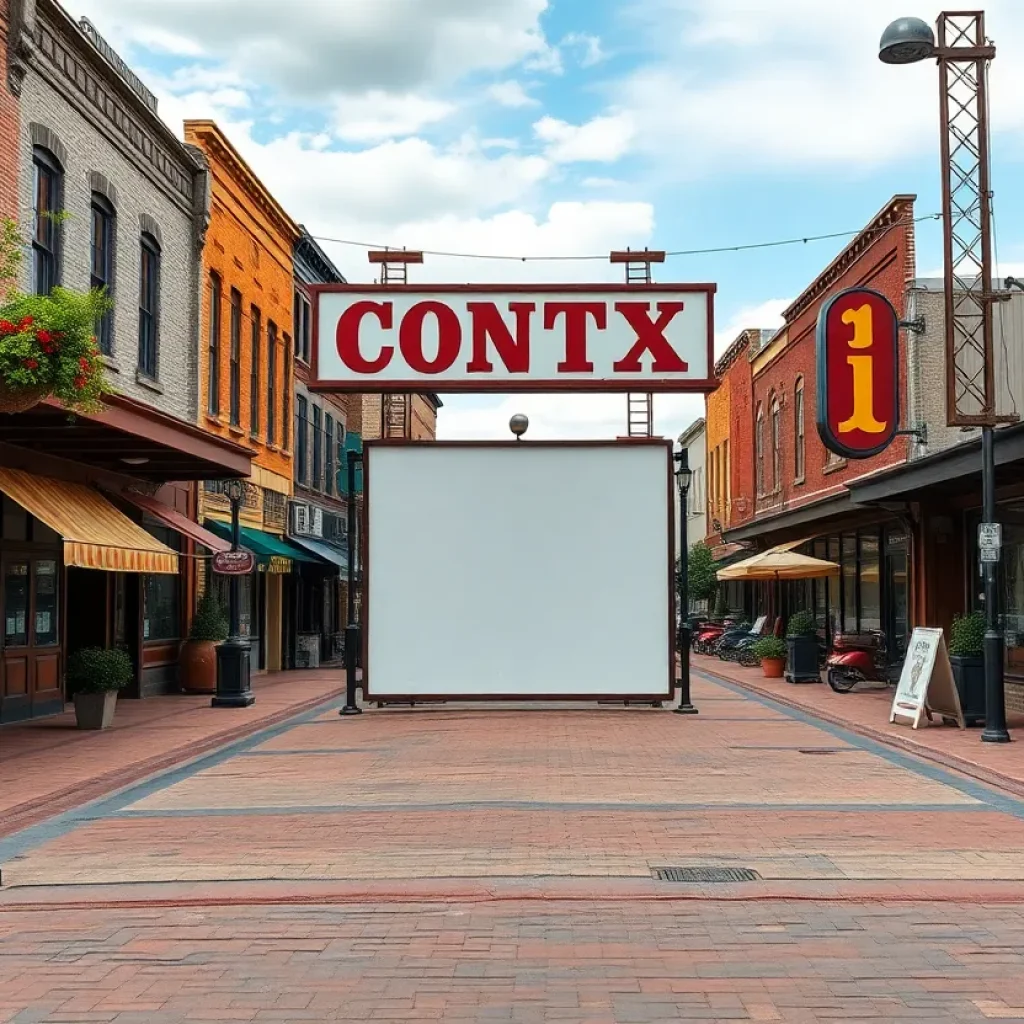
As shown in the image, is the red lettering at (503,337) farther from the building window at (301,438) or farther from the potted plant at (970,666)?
the building window at (301,438)

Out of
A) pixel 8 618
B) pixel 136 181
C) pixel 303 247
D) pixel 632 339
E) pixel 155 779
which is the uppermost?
pixel 303 247

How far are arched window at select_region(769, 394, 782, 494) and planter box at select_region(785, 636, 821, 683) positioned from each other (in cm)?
1268

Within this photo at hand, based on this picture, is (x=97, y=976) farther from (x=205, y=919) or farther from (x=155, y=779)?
(x=155, y=779)

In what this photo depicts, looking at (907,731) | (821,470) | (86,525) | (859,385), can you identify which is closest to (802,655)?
(859,385)

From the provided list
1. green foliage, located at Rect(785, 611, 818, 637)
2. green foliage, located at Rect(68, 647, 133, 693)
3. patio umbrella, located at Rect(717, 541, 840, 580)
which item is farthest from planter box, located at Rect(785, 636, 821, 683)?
green foliage, located at Rect(68, 647, 133, 693)

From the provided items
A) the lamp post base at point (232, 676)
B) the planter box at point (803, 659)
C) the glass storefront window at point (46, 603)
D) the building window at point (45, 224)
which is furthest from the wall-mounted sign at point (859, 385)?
the glass storefront window at point (46, 603)

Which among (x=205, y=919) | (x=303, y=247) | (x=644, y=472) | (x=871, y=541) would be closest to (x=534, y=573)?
(x=644, y=472)

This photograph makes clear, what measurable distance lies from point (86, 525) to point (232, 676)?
5336 millimetres

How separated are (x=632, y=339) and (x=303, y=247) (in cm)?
1648

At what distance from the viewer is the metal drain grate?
8.02m

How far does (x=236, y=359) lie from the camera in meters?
27.9

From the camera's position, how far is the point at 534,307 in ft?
65.1

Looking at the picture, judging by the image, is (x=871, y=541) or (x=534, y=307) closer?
(x=534, y=307)

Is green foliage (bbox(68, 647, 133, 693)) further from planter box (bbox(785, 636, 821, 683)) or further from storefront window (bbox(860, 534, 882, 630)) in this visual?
storefront window (bbox(860, 534, 882, 630))
